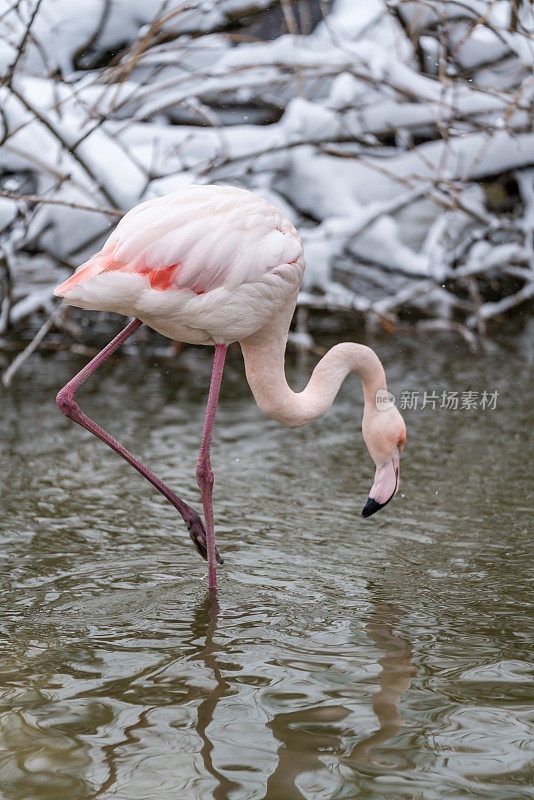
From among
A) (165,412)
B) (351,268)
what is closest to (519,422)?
(165,412)

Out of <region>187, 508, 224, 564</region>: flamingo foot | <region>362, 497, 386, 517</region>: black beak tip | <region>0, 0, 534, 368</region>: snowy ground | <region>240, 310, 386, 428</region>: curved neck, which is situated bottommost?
<region>187, 508, 224, 564</region>: flamingo foot

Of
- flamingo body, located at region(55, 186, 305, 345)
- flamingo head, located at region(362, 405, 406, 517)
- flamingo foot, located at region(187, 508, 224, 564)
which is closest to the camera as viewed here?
flamingo body, located at region(55, 186, 305, 345)

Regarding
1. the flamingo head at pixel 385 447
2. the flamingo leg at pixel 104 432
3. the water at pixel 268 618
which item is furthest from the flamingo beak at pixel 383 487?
the flamingo leg at pixel 104 432

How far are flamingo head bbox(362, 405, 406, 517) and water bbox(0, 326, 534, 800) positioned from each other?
25 centimetres

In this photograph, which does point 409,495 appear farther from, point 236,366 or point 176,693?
point 236,366

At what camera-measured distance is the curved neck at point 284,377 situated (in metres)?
4.16

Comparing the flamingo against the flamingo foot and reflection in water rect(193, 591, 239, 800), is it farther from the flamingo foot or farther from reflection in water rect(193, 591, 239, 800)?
reflection in water rect(193, 591, 239, 800)

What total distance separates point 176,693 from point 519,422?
11.5 feet

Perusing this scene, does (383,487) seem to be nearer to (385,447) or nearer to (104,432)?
(385,447)

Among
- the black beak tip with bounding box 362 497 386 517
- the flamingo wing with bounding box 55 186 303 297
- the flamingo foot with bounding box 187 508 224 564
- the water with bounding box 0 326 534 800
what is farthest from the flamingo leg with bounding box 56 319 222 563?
the black beak tip with bounding box 362 497 386 517

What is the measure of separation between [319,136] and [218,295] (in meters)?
4.23

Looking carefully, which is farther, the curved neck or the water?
the curved neck

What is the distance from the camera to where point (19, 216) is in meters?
6.59

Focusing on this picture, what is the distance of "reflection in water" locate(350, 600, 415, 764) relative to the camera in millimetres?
2697
